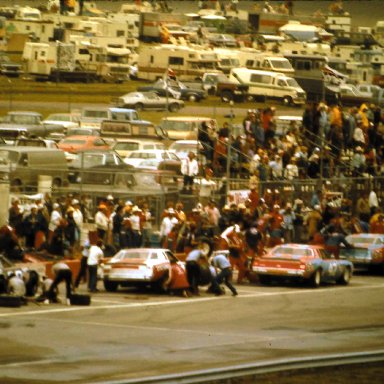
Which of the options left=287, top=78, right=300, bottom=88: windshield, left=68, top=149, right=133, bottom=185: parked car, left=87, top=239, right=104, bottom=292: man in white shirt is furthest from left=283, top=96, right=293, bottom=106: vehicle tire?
left=87, top=239, right=104, bottom=292: man in white shirt

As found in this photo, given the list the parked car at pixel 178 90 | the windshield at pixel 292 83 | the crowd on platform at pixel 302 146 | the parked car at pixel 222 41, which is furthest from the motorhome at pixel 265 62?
the crowd on platform at pixel 302 146

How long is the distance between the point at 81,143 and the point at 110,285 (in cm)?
1634

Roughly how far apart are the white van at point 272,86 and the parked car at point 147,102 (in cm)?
293

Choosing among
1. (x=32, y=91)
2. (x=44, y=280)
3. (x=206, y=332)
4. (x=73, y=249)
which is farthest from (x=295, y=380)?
(x=32, y=91)

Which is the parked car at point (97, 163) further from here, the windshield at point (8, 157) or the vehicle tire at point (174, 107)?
the vehicle tire at point (174, 107)

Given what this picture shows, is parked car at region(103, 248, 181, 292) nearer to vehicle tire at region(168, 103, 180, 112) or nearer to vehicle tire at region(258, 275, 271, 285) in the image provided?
vehicle tire at region(258, 275, 271, 285)

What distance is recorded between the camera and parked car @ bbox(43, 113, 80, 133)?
5057cm

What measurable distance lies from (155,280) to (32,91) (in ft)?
99.5

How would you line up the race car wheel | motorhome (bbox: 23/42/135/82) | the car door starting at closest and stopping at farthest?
1. the car door
2. the race car wheel
3. motorhome (bbox: 23/42/135/82)

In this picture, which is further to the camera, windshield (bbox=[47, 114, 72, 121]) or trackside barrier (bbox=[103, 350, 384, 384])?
windshield (bbox=[47, 114, 72, 121])

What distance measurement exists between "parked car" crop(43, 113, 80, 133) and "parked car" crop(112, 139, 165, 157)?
4.99 meters

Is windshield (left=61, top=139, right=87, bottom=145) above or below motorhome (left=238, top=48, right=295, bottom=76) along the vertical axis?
below

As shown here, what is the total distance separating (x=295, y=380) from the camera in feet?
61.1

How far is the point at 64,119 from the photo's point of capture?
51.6 m
